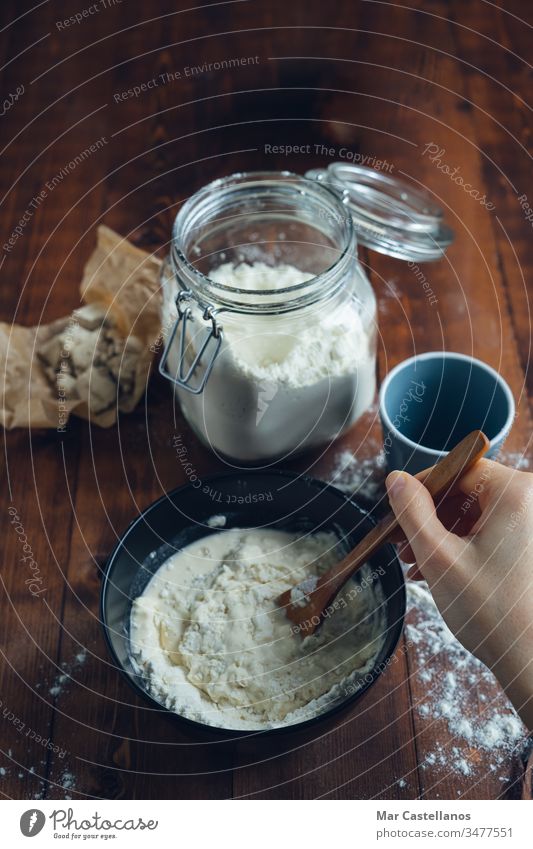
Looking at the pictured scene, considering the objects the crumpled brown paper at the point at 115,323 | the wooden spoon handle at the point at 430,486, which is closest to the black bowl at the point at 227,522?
the wooden spoon handle at the point at 430,486

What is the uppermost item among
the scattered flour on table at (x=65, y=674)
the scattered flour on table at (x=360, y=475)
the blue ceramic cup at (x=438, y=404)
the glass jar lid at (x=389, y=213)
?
the glass jar lid at (x=389, y=213)

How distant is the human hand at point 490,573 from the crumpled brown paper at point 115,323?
265 mm

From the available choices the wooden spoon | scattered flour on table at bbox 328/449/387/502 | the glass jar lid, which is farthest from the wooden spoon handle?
the glass jar lid

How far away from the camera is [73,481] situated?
2.03 ft

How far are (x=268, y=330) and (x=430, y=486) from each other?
15 cm

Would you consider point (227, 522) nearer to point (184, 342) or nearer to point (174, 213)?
point (184, 342)

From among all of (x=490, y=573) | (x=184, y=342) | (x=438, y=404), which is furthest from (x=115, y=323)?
(x=490, y=573)

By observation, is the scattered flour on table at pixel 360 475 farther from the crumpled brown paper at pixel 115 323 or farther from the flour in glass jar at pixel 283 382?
the crumpled brown paper at pixel 115 323

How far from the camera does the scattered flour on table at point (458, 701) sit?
0.49 meters

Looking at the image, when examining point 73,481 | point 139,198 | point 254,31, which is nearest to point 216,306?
point 73,481

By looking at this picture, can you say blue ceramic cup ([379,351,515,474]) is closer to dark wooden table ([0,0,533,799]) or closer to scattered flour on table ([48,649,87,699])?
dark wooden table ([0,0,533,799])

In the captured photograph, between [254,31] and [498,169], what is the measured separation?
29 centimetres

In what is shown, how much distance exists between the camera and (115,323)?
0.66 meters
